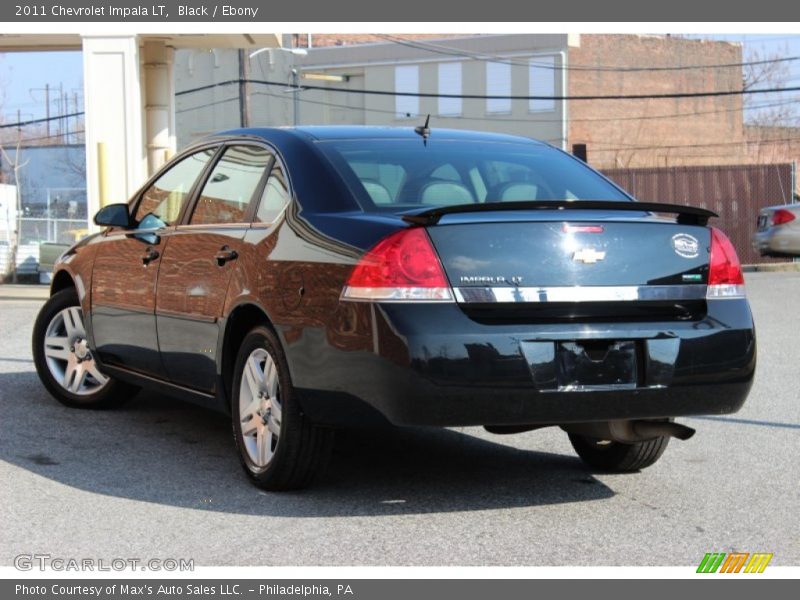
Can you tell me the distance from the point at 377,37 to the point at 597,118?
1174cm

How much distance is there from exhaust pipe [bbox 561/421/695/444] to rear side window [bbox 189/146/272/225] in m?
1.93

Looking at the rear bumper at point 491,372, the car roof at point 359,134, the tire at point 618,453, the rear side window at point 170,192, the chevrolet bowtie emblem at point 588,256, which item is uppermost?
the car roof at point 359,134

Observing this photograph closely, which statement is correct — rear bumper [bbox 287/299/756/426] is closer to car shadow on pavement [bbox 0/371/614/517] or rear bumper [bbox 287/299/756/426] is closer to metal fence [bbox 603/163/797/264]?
car shadow on pavement [bbox 0/371/614/517]

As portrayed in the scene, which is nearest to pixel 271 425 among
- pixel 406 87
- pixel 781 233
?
pixel 781 233

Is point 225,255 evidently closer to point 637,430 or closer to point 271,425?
point 271,425

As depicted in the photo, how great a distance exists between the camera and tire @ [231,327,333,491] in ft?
18.6

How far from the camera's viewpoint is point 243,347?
6043mm

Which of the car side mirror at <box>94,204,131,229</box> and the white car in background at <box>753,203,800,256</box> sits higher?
the car side mirror at <box>94,204,131,229</box>

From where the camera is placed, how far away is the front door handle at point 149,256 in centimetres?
705

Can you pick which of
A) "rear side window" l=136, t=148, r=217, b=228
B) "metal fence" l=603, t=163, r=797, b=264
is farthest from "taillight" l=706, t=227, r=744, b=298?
"metal fence" l=603, t=163, r=797, b=264

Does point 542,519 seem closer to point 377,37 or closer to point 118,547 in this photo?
point 118,547

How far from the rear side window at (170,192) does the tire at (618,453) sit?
242 centimetres

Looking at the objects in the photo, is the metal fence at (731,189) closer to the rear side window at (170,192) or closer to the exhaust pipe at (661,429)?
the rear side window at (170,192)

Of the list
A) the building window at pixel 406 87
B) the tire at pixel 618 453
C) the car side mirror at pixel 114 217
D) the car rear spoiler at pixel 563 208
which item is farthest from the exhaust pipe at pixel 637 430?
the building window at pixel 406 87
